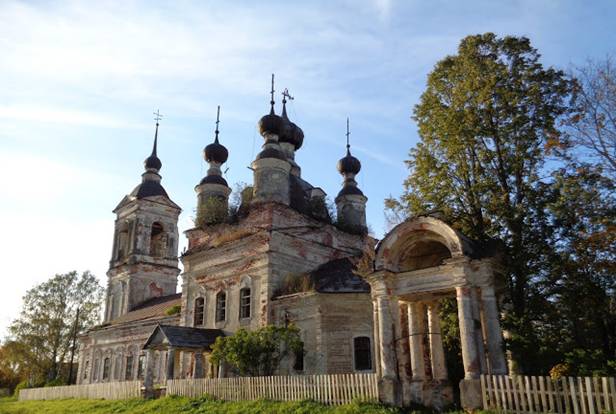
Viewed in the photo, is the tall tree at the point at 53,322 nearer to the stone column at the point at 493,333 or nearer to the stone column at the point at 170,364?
the stone column at the point at 170,364

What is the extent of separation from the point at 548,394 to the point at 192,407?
10.7 m

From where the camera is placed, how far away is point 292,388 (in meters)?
14.1

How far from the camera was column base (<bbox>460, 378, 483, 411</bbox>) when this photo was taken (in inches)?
423

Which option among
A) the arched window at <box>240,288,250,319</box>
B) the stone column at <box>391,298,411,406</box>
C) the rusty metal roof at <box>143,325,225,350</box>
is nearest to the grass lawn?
the stone column at <box>391,298,411,406</box>

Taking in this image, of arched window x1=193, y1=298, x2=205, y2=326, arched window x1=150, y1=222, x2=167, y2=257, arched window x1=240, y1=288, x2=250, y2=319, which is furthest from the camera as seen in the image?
arched window x1=150, y1=222, x2=167, y2=257

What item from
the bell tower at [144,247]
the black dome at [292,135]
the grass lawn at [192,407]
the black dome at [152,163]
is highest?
the black dome at [152,163]

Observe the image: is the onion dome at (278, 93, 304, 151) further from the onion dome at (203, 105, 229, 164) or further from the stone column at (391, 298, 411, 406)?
the stone column at (391, 298, 411, 406)

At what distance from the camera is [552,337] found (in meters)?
11.4

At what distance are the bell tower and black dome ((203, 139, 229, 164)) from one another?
8.15m

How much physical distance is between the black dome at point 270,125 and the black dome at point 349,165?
14.6 ft

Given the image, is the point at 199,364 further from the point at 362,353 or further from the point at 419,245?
the point at 419,245

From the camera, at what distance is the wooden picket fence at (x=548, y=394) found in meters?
8.99

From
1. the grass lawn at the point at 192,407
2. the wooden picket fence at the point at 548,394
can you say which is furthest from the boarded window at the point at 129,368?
the wooden picket fence at the point at 548,394

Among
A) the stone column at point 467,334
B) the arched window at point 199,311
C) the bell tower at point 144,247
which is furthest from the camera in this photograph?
the bell tower at point 144,247
